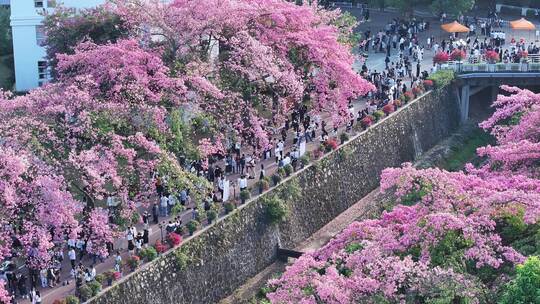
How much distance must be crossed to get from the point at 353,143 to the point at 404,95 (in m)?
6.62

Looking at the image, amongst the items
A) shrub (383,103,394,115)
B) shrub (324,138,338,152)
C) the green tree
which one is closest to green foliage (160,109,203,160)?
shrub (324,138,338,152)

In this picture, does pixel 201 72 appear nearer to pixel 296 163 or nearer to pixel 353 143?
pixel 296 163

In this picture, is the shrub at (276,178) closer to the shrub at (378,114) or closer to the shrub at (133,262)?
the shrub at (133,262)

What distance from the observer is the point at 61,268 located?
3106cm

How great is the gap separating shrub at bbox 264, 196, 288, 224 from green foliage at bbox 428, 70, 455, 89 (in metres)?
17.6

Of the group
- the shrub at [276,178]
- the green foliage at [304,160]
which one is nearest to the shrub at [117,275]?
the shrub at [276,178]

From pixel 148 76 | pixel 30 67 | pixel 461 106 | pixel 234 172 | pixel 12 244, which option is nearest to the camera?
pixel 12 244

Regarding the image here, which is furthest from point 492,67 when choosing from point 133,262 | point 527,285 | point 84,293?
point 527,285

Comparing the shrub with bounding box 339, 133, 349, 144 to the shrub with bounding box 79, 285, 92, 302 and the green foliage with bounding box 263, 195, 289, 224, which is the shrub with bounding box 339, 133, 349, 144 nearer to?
the green foliage with bounding box 263, 195, 289, 224

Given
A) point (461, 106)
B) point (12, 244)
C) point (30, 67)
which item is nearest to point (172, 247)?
point (12, 244)

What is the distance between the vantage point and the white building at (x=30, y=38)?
46.3 m

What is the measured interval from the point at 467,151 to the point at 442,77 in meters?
4.39

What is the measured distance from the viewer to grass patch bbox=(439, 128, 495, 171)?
48.9 m

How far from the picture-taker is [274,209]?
37.5 meters
